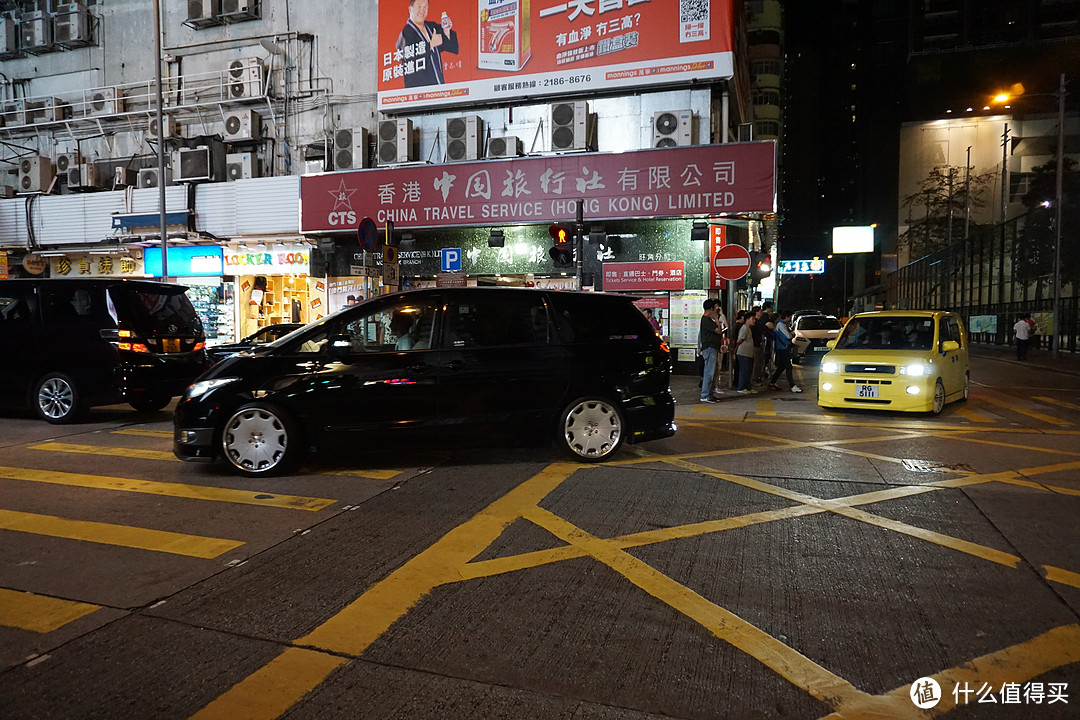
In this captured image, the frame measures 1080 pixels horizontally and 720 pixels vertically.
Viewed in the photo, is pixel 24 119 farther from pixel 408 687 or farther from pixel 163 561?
pixel 408 687

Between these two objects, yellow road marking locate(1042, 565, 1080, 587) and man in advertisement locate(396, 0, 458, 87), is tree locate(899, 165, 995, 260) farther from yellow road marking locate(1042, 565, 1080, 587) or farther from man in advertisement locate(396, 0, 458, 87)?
yellow road marking locate(1042, 565, 1080, 587)

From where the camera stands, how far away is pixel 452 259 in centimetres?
1877

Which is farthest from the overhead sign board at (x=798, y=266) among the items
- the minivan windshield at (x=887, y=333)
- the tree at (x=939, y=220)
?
the minivan windshield at (x=887, y=333)

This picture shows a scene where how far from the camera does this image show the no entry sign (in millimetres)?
13320

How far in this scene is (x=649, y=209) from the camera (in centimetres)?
1598

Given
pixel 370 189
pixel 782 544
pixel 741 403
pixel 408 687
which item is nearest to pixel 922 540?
pixel 782 544

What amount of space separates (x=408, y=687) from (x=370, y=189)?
55.0 feet

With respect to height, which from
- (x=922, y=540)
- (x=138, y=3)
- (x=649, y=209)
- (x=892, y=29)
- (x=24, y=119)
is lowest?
(x=922, y=540)

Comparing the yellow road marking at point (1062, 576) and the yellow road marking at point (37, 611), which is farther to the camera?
the yellow road marking at point (1062, 576)

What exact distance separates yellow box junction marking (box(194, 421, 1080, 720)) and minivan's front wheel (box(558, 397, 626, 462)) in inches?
30.8

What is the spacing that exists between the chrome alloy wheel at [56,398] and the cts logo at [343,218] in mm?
9588

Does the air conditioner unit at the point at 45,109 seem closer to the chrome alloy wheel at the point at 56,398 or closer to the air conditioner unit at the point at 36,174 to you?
the air conditioner unit at the point at 36,174

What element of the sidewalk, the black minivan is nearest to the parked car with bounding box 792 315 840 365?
the sidewalk

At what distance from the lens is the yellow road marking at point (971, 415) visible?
1045 centimetres
